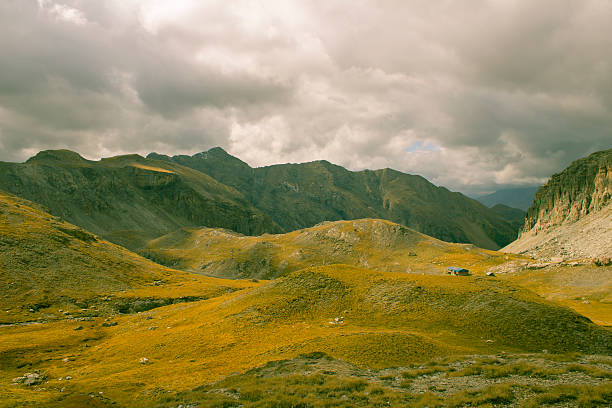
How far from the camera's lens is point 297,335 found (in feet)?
160

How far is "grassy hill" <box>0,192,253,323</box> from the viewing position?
9021cm

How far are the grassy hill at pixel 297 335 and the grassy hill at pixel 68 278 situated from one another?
19450 mm

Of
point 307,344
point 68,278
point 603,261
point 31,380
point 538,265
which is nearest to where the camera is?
point 31,380

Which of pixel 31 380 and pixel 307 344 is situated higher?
→ pixel 307 344

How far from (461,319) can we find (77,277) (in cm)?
11944

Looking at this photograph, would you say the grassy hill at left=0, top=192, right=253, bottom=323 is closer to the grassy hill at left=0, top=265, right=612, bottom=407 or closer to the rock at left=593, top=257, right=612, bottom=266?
the grassy hill at left=0, top=265, right=612, bottom=407

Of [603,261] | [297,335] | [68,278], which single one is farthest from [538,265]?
[68,278]

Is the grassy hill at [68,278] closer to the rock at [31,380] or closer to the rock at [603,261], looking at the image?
the rock at [31,380]

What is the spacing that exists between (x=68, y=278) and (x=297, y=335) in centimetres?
9759

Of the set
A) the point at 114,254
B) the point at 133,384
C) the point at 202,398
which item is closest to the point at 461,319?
the point at 202,398

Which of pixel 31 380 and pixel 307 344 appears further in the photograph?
Result: pixel 307 344

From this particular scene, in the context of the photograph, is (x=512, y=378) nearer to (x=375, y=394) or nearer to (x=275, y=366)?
(x=375, y=394)

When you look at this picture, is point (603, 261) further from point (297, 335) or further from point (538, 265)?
point (297, 335)

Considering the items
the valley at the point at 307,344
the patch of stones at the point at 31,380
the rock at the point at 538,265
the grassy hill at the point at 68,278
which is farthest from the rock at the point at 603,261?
the patch of stones at the point at 31,380
